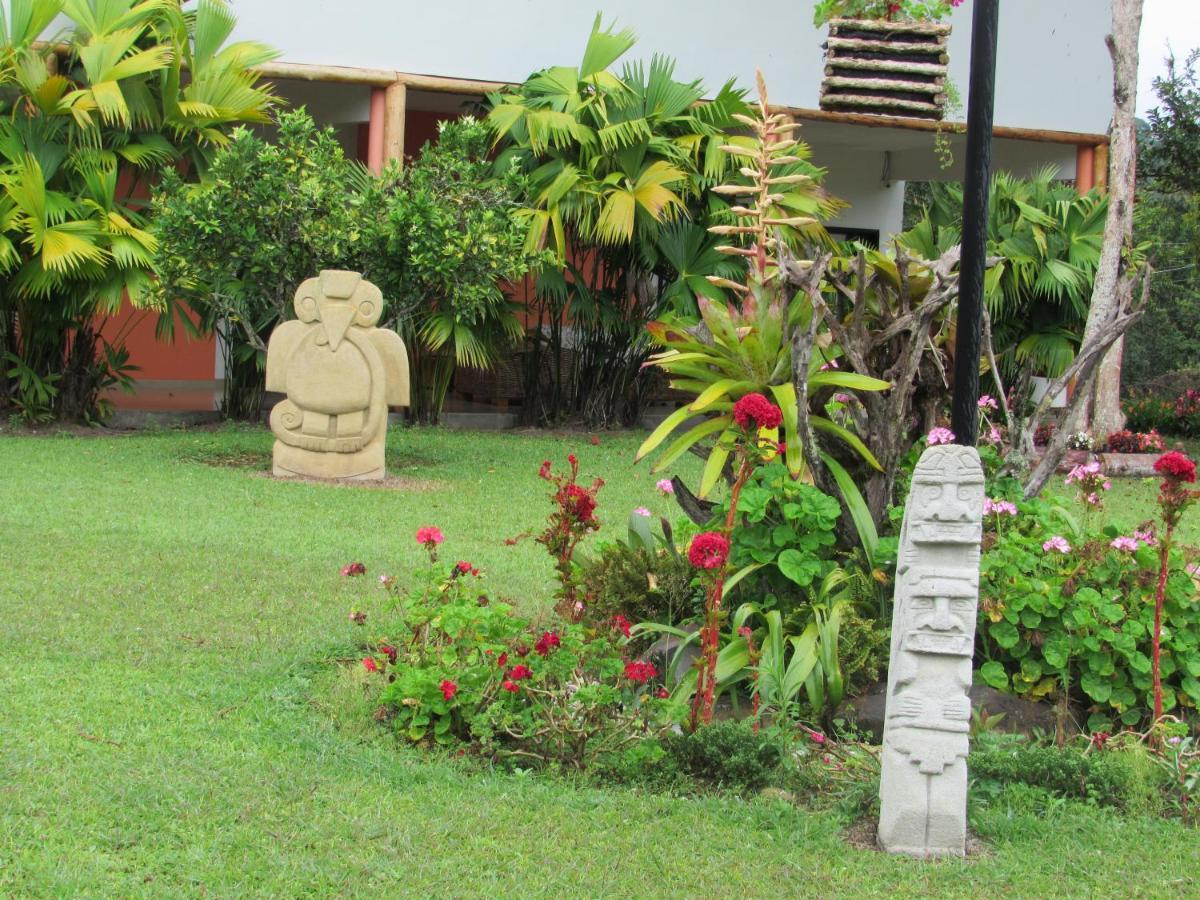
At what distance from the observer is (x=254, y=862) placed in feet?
11.6

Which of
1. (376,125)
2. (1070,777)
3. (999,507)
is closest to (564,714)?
(1070,777)

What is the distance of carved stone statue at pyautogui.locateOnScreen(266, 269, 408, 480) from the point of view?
9.87 m

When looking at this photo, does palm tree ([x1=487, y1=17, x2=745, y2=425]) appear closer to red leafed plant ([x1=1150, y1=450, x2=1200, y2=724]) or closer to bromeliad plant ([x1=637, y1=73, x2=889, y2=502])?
bromeliad plant ([x1=637, y1=73, x2=889, y2=502])

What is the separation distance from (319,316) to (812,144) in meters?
8.64

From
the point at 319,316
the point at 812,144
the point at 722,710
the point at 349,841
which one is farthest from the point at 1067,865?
the point at 812,144

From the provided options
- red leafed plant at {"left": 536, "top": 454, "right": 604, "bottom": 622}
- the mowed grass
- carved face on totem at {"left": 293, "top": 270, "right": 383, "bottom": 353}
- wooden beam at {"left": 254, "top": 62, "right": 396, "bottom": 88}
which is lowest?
the mowed grass

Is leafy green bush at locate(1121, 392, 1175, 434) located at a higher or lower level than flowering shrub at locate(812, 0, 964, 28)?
lower

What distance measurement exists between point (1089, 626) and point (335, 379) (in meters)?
6.29

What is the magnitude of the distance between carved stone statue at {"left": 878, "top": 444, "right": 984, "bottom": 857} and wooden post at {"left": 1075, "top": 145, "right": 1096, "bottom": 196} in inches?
483

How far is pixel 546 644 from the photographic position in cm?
448

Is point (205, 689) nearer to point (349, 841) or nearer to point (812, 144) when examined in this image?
point (349, 841)

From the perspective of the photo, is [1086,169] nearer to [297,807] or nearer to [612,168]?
[612,168]

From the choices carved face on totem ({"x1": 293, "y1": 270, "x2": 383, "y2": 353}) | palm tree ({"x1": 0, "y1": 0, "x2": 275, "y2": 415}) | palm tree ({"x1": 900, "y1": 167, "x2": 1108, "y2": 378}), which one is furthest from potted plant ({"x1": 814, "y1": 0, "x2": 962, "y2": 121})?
palm tree ({"x1": 0, "y1": 0, "x2": 275, "y2": 415})

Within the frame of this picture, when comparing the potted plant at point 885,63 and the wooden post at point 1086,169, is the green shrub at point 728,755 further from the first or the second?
the wooden post at point 1086,169
